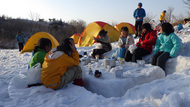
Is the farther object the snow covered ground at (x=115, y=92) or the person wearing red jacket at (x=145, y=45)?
the person wearing red jacket at (x=145, y=45)

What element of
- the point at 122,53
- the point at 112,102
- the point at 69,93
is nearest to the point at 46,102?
the point at 69,93

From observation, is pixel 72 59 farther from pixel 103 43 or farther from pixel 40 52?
pixel 103 43

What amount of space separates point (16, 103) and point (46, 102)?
463mm

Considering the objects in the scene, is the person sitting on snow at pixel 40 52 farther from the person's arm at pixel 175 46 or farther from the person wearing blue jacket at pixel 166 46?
the person's arm at pixel 175 46

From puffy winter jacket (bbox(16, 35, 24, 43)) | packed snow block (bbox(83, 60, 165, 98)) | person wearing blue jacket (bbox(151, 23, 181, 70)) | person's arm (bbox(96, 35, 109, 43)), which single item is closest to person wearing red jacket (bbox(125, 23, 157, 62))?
person wearing blue jacket (bbox(151, 23, 181, 70))

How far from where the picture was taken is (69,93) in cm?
212

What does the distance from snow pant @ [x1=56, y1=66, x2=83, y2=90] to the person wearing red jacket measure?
84.3 inches

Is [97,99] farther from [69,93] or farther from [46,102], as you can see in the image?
[46,102]

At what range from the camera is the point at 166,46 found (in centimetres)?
354

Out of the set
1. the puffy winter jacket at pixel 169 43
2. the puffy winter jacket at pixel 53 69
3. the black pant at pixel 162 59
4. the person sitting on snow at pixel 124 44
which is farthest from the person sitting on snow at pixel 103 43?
the puffy winter jacket at pixel 53 69

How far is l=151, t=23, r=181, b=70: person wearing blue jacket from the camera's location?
333 centimetres

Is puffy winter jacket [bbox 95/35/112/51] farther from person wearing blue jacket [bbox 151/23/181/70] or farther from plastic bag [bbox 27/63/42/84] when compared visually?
plastic bag [bbox 27/63/42/84]

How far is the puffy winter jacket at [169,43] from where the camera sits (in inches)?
130

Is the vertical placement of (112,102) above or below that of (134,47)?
below
